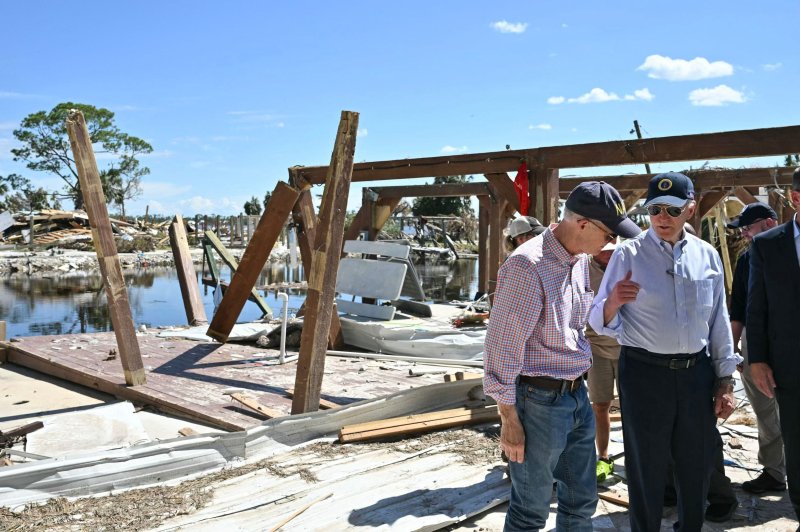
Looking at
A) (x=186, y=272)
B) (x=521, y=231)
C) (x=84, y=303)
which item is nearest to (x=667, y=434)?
(x=521, y=231)

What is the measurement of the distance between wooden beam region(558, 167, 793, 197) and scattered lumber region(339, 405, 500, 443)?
5.74 m

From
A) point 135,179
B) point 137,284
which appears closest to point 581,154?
point 137,284

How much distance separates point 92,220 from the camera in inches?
226

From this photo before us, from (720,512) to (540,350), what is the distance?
1.81 m

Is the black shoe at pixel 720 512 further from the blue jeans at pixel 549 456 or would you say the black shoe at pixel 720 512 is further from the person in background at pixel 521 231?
the person in background at pixel 521 231

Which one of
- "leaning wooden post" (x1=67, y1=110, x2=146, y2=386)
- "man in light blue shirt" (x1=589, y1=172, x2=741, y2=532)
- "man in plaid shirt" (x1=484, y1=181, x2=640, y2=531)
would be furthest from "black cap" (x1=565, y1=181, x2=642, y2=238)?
"leaning wooden post" (x1=67, y1=110, x2=146, y2=386)

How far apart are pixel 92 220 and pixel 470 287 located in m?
19.7

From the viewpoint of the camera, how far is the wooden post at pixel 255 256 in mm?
6695

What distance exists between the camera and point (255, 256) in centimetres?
699

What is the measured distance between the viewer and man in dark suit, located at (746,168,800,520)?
9.99 feet

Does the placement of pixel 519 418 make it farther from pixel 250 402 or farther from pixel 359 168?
pixel 359 168

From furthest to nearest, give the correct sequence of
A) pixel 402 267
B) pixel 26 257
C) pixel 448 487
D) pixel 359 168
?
pixel 26 257
pixel 402 267
pixel 359 168
pixel 448 487

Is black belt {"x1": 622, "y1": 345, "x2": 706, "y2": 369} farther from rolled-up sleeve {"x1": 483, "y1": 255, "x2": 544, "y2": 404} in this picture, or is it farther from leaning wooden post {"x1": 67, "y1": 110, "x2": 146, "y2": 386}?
leaning wooden post {"x1": 67, "y1": 110, "x2": 146, "y2": 386}

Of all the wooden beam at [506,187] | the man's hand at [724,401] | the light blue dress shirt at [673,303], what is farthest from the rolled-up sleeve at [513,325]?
the wooden beam at [506,187]
